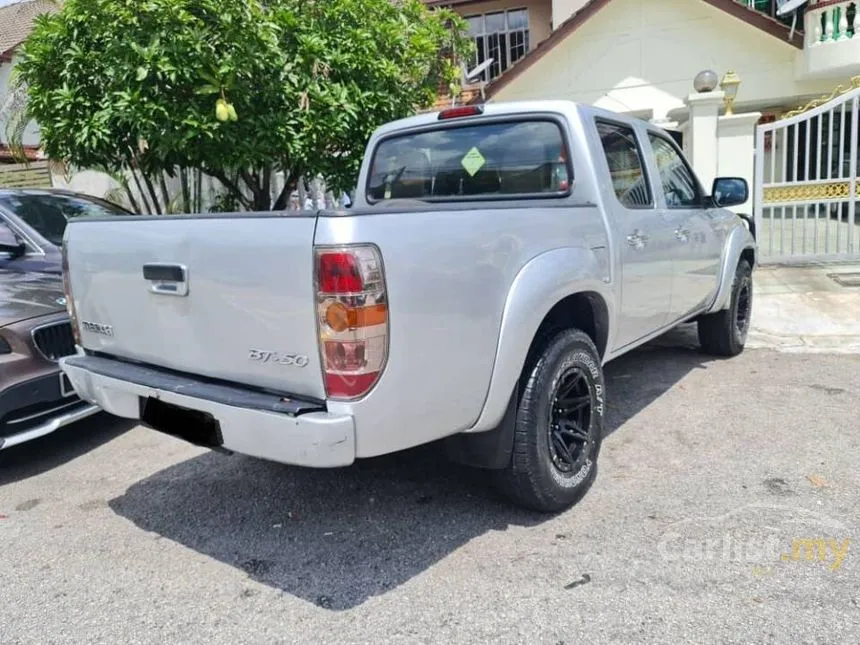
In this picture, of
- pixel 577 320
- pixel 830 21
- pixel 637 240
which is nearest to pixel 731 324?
Result: pixel 637 240

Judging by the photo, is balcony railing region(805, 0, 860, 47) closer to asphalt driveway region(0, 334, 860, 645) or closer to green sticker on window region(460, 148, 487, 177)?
asphalt driveway region(0, 334, 860, 645)

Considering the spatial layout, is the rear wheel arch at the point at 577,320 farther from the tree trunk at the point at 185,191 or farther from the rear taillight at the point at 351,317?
the tree trunk at the point at 185,191

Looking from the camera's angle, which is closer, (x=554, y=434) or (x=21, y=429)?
(x=554, y=434)

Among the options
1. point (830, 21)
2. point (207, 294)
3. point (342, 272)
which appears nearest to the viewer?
point (342, 272)

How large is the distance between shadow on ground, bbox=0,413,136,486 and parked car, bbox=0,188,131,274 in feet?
4.24

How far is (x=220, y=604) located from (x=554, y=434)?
5.30 feet

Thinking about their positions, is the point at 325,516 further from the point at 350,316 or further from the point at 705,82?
the point at 705,82

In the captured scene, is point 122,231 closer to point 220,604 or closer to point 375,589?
point 220,604

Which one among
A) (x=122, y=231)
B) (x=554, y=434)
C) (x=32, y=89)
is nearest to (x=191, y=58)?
(x=32, y=89)

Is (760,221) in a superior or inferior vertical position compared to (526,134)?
inferior

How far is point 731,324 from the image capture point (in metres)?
5.87

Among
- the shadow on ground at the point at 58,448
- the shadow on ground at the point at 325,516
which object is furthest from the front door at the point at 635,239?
the shadow on ground at the point at 58,448

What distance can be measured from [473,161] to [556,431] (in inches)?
64.0

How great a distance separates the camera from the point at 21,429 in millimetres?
4125
